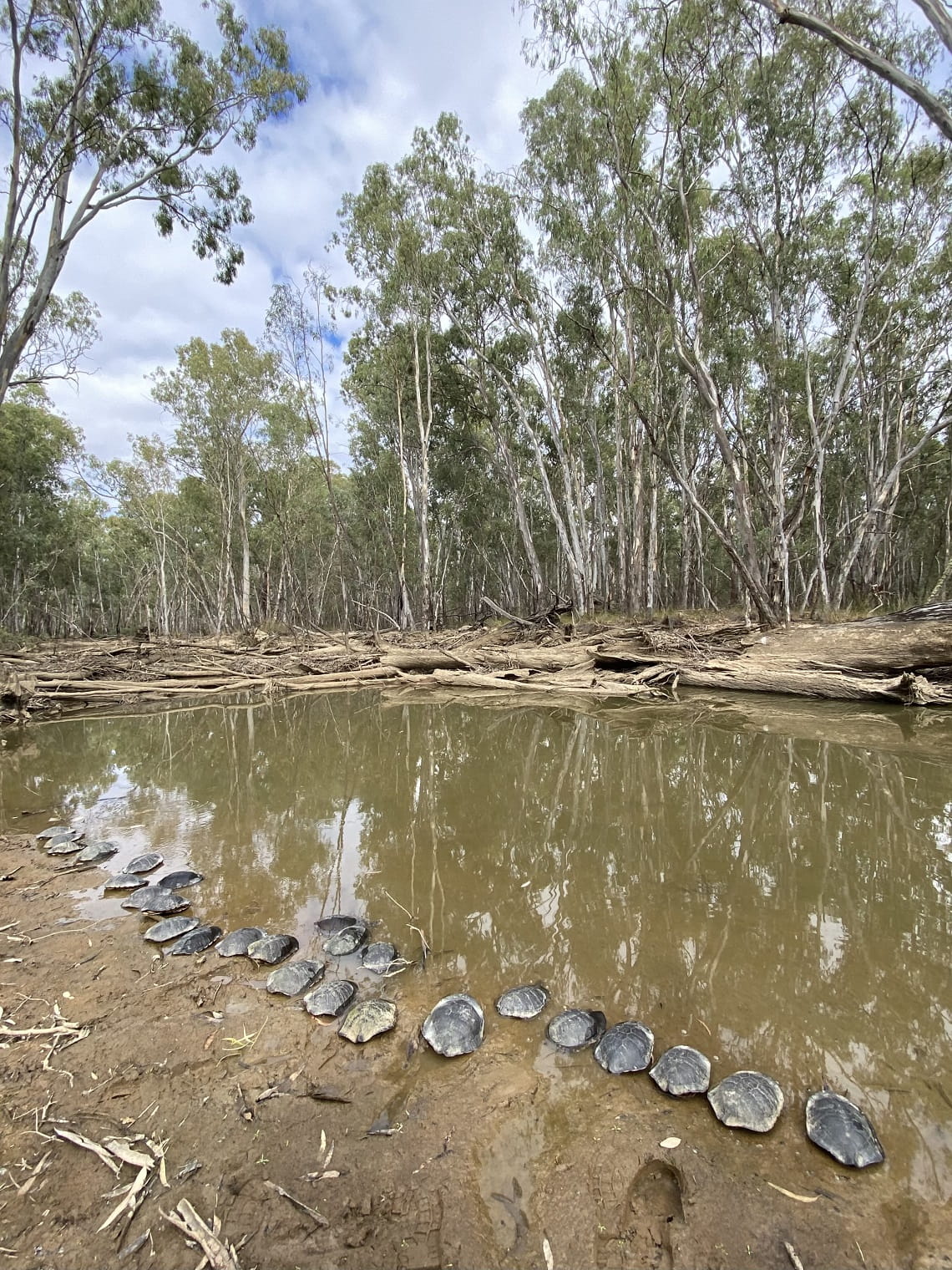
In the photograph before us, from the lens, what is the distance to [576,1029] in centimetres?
207

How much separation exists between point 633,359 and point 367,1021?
15.4m

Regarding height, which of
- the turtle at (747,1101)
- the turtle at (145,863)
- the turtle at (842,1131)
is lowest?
the turtle at (145,863)

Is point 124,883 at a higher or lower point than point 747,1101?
lower

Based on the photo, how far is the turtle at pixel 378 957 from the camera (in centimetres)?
256

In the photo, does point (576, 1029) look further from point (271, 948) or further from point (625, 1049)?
point (271, 948)

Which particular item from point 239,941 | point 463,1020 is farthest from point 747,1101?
point 239,941

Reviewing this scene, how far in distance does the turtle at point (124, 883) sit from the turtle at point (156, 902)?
0.16m

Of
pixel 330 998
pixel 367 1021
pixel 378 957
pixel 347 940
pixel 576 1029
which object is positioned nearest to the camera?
pixel 576 1029

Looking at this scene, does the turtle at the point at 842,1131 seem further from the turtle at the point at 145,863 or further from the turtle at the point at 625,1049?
the turtle at the point at 145,863

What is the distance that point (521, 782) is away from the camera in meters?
5.02

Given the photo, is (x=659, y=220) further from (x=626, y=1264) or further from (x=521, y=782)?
(x=626, y=1264)

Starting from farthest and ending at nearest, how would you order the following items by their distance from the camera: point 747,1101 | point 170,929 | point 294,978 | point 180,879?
point 180,879 < point 170,929 < point 294,978 < point 747,1101

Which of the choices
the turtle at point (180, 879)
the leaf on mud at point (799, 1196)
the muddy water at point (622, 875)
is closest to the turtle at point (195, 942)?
the muddy water at point (622, 875)

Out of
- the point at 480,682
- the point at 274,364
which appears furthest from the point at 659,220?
the point at 274,364
